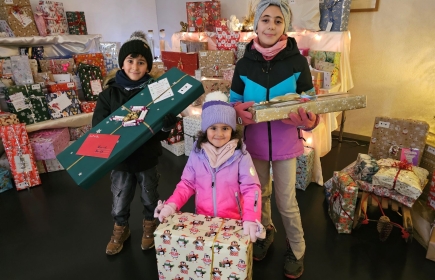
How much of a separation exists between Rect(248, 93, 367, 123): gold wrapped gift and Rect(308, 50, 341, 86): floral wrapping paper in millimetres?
1620

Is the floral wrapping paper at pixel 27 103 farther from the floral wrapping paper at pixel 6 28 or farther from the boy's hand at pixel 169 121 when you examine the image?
the boy's hand at pixel 169 121

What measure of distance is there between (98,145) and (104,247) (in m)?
0.89

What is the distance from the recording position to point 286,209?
63.8 inches

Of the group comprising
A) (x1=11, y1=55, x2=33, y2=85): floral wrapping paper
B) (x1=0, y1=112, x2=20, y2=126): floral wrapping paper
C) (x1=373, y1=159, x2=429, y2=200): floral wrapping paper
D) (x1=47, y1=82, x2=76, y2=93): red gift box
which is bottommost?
(x1=373, y1=159, x2=429, y2=200): floral wrapping paper

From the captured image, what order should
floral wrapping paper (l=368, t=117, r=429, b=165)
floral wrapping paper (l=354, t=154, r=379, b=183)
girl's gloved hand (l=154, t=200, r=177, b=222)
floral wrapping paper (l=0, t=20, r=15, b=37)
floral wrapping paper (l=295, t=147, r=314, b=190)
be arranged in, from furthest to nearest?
floral wrapping paper (l=0, t=20, r=15, b=37) → floral wrapping paper (l=295, t=147, r=314, b=190) → floral wrapping paper (l=368, t=117, r=429, b=165) → floral wrapping paper (l=354, t=154, r=379, b=183) → girl's gloved hand (l=154, t=200, r=177, b=222)

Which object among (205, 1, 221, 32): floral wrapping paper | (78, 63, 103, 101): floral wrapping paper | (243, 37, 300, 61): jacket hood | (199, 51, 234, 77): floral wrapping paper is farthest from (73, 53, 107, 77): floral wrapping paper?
(243, 37, 300, 61): jacket hood

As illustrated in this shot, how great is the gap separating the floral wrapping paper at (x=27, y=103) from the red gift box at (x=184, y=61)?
1613 millimetres

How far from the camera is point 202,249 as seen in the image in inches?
45.1

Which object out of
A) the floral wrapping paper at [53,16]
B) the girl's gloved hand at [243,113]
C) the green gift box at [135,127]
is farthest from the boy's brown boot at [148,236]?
the floral wrapping paper at [53,16]

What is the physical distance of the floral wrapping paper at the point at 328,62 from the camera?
305cm

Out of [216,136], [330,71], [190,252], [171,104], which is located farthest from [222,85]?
[190,252]

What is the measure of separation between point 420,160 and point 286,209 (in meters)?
1.42

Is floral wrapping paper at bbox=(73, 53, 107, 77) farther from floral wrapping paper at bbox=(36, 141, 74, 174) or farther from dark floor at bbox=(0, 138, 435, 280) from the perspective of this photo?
dark floor at bbox=(0, 138, 435, 280)

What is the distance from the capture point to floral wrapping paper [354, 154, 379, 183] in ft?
7.03
